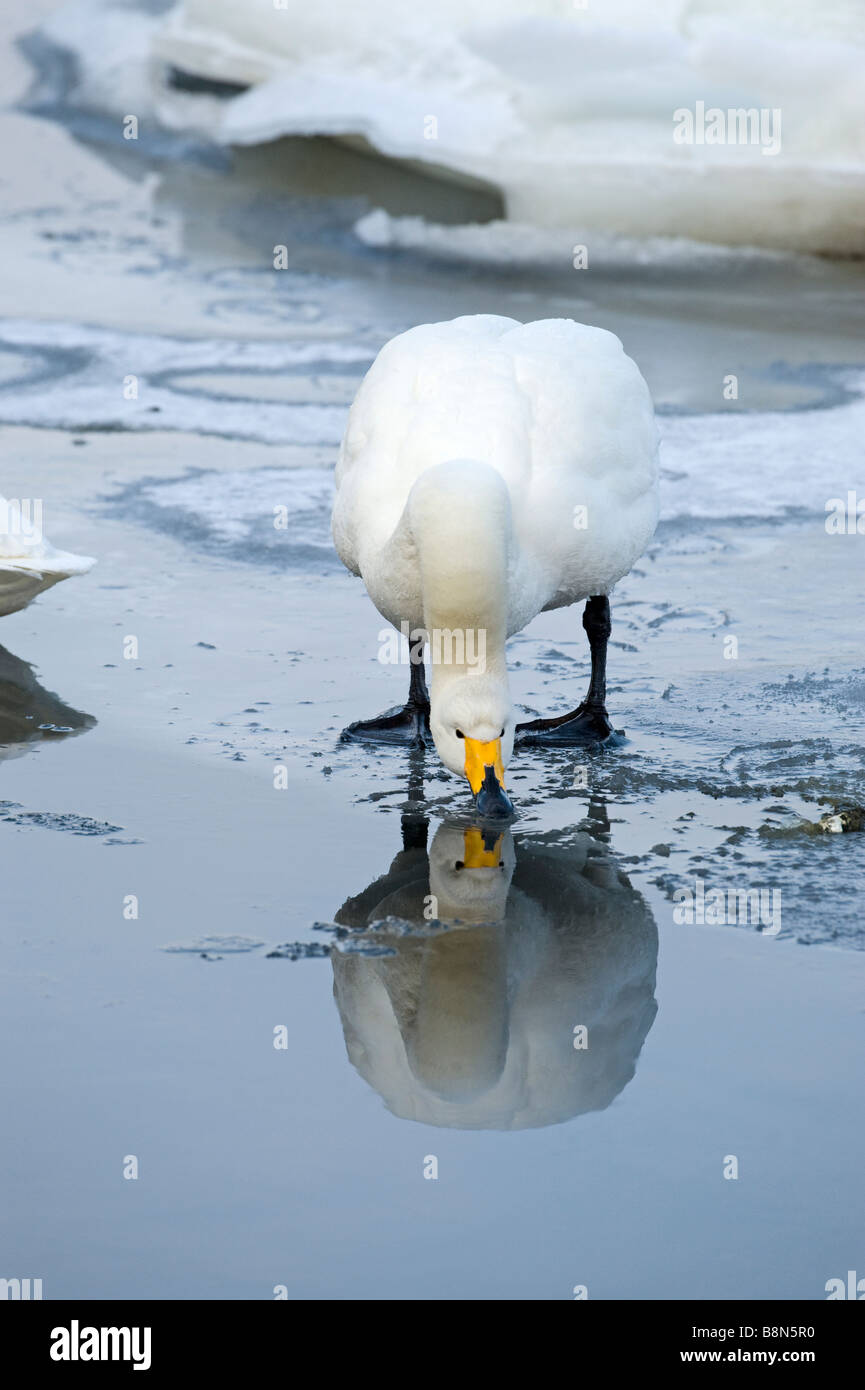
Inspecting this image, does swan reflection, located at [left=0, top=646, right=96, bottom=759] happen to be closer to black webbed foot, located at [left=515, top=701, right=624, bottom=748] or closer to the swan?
the swan

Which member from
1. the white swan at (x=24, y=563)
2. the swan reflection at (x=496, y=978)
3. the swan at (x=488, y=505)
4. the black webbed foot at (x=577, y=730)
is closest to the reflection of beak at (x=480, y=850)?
the swan reflection at (x=496, y=978)

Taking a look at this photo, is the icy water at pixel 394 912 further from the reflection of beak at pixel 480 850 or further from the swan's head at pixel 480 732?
the swan's head at pixel 480 732

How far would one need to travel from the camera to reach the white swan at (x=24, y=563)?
5543mm

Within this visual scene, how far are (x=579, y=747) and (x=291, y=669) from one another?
105cm

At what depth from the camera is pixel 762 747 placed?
4871 mm

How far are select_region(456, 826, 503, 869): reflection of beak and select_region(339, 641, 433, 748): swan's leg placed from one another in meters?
0.65

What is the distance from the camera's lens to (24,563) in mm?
5551

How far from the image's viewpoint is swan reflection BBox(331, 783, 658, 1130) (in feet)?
10.4

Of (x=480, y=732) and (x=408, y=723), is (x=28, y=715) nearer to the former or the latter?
(x=408, y=723)

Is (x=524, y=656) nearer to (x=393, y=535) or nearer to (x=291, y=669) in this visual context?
(x=291, y=669)

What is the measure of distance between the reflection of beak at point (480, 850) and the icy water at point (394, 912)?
1 cm

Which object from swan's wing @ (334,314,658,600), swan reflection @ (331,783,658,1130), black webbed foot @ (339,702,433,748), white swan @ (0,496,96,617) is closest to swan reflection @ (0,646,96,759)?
white swan @ (0,496,96,617)

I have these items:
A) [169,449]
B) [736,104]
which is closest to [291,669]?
[169,449]

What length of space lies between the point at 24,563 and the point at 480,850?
6.52ft
